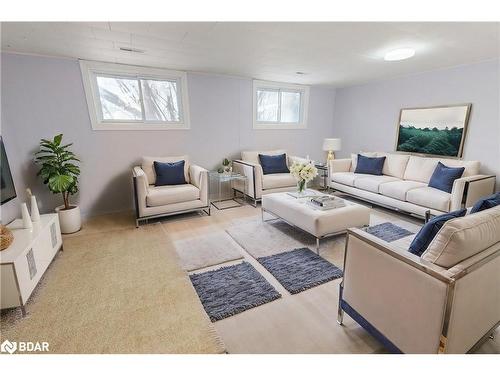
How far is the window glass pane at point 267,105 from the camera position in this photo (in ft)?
16.7

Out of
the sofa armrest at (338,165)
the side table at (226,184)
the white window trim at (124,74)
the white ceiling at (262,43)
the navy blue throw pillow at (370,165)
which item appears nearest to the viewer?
the white ceiling at (262,43)

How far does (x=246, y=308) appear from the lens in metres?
1.87

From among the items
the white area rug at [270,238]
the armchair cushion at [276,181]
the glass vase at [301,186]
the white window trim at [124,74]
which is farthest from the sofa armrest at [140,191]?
the glass vase at [301,186]

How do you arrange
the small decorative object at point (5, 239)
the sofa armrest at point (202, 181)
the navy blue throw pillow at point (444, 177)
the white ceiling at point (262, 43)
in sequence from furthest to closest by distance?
the sofa armrest at point (202, 181) < the navy blue throw pillow at point (444, 177) < the white ceiling at point (262, 43) < the small decorative object at point (5, 239)

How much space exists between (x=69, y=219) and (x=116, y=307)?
188cm

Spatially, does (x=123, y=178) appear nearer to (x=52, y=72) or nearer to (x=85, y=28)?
(x=52, y=72)

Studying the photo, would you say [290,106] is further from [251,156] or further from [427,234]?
[427,234]

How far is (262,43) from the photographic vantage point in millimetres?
2740

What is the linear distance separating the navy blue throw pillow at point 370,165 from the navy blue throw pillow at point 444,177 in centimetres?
92

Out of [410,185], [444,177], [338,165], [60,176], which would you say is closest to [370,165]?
[338,165]

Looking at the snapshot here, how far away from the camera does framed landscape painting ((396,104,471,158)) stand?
12.2ft

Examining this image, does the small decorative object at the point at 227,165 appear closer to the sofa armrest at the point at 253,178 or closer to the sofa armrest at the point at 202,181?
the sofa armrest at the point at 253,178

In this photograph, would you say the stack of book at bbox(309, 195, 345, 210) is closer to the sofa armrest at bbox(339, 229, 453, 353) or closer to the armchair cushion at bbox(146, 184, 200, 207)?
the sofa armrest at bbox(339, 229, 453, 353)
